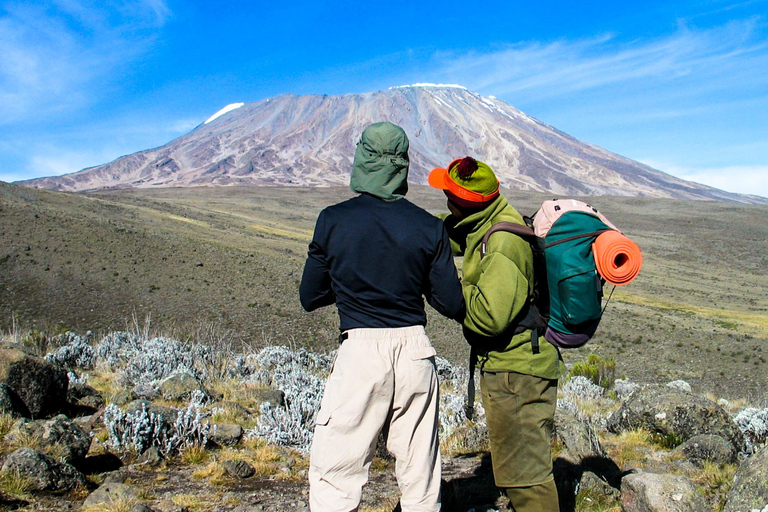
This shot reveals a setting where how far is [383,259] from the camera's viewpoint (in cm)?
200

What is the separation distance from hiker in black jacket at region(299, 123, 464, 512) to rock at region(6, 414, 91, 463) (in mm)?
1861

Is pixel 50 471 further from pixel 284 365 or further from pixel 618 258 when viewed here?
pixel 284 365

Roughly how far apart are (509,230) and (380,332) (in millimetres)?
669

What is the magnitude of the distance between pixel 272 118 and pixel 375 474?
189210 mm

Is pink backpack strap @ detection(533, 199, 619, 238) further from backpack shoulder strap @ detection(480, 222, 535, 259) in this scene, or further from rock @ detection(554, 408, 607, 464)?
rock @ detection(554, 408, 607, 464)

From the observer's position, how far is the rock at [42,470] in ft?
9.01

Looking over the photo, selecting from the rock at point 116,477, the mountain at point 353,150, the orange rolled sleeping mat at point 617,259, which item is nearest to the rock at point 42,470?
the rock at point 116,477

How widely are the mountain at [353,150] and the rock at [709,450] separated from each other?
345ft

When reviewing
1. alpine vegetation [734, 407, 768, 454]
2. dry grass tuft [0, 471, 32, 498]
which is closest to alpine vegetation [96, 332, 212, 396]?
dry grass tuft [0, 471, 32, 498]

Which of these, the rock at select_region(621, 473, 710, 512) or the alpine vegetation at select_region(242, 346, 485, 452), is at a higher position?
the rock at select_region(621, 473, 710, 512)

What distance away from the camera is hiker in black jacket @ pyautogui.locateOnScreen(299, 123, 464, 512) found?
6.51ft

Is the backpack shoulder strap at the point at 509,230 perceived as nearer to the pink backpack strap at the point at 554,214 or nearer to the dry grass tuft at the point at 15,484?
the pink backpack strap at the point at 554,214

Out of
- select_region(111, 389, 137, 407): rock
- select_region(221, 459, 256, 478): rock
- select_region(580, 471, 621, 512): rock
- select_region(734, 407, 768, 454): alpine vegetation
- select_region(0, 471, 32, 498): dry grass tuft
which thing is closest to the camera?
select_region(0, 471, 32, 498): dry grass tuft

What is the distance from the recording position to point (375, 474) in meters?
3.42
